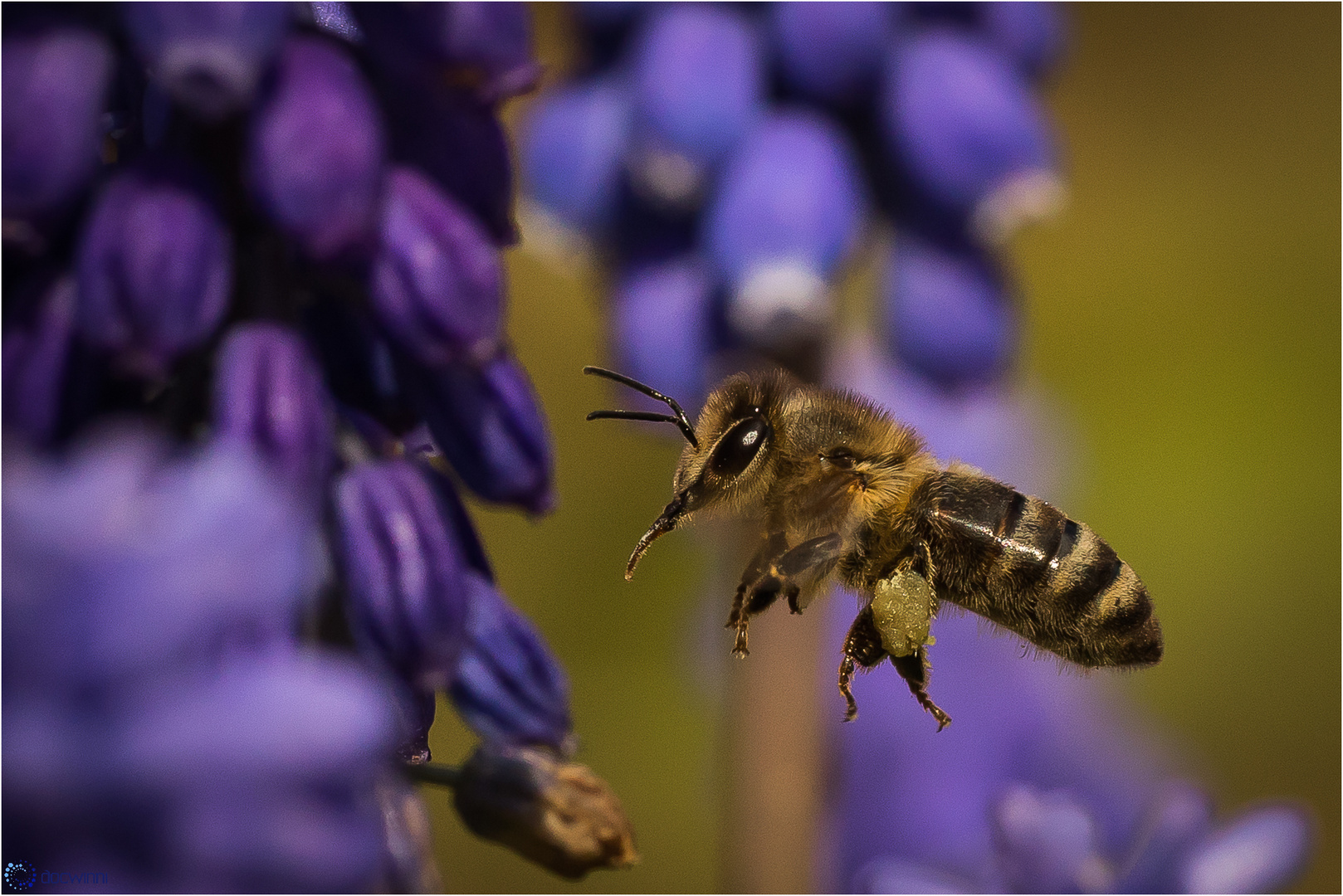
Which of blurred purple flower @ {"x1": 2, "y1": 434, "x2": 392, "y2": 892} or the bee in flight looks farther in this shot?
the bee in flight

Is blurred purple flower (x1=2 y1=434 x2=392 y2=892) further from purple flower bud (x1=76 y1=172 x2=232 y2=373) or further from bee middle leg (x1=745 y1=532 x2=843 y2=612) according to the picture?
bee middle leg (x1=745 y1=532 x2=843 y2=612)

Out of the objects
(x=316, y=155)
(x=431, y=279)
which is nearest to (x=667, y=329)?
(x=431, y=279)

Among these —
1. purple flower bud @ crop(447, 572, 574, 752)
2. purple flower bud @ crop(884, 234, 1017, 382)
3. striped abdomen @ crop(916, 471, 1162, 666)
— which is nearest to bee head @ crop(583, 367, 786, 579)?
striped abdomen @ crop(916, 471, 1162, 666)

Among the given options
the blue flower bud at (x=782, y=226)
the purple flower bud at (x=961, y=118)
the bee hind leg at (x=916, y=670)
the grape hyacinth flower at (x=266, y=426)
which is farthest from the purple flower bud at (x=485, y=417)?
the purple flower bud at (x=961, y=118)

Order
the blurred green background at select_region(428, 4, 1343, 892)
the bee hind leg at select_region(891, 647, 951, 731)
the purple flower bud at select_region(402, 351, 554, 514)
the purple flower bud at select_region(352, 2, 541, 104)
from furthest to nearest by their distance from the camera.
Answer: the blurred green background at select_region(428, 4, 1343, 892) < the bee hind leg at select_region(891, 647, 951, 731) < the purple flower bud at select_region(402, 351, 554, 514) < the purple flower bud at select_region(352, 2, 541, 104)

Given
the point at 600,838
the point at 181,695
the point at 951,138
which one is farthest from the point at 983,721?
the point at 181,695

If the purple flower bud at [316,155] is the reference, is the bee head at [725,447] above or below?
below

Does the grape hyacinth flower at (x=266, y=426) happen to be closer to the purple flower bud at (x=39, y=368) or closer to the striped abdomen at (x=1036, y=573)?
the purple flower bud at (x=39, y=368)
